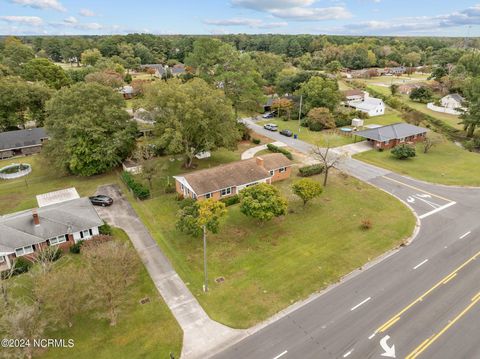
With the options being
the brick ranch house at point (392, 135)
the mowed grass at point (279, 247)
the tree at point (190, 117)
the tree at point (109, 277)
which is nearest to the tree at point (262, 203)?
the mowed grass at point (279, 247)

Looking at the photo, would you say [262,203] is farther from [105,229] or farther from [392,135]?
[392,135]

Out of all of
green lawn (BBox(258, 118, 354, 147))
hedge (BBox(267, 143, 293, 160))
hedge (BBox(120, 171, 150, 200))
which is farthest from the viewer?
green lawn (BBox(258, 118, 354, 147))

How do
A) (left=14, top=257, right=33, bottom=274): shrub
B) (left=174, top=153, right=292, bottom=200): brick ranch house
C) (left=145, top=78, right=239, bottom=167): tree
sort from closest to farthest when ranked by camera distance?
(left=14, top=257, right=33, bottom=274): shrub < (left=174, top=153, right=292, bottom=200): brick ranch house < (left=145, top=78, right=239, bottom=167): tree

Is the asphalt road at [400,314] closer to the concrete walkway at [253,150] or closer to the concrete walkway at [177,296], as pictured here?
the concrete walkway at [177,296]

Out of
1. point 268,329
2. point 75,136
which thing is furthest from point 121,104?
point 268,329

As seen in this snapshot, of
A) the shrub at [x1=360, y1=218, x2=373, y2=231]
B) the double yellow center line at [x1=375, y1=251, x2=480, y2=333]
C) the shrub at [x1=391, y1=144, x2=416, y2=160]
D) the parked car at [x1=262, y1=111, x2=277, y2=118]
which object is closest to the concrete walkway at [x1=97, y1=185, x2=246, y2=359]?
the double yellow center line at [x1=375, y1=251, x2=480, y2=333]

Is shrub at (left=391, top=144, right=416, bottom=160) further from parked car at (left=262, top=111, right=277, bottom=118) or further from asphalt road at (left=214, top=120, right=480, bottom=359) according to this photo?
parked car at (left=262, top=111, right=277, bottom=118)

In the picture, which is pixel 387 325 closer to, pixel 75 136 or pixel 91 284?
pixel 91 284
